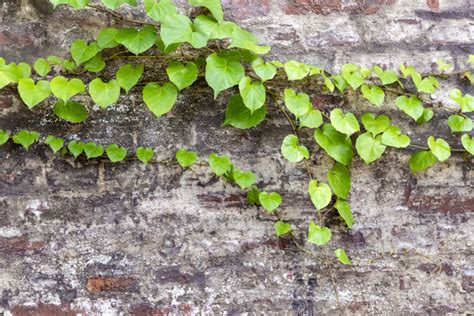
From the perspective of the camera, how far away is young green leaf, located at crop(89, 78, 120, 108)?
1523 mm

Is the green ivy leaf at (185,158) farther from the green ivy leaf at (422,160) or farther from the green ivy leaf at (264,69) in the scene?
the green ivy leaf at (422,160)

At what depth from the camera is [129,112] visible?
64.5 inches

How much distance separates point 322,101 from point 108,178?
82cm

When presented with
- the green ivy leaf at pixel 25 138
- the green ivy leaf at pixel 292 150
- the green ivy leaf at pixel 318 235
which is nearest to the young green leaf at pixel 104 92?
the green ivy leaf at pixel 25 138

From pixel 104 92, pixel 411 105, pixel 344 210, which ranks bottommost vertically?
pixel 344 210

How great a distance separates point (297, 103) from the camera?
1565 millimetres

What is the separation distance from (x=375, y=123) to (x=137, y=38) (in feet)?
2.86

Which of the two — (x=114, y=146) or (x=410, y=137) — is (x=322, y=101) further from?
(x=114, y=146)

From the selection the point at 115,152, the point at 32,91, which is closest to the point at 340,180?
the point at 115,152

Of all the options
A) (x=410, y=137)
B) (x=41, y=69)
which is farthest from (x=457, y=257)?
(x=41, y=69)

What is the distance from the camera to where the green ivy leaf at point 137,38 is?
1.49m

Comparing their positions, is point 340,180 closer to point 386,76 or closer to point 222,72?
point 386,76

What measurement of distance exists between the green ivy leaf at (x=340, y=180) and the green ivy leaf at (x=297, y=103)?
0.78 ft

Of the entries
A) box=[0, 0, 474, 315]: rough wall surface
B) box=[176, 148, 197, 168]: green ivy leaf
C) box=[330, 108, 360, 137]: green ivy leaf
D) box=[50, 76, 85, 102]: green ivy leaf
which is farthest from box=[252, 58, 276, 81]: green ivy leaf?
box=[50, 76, 85, 102]: green ivy leaf
